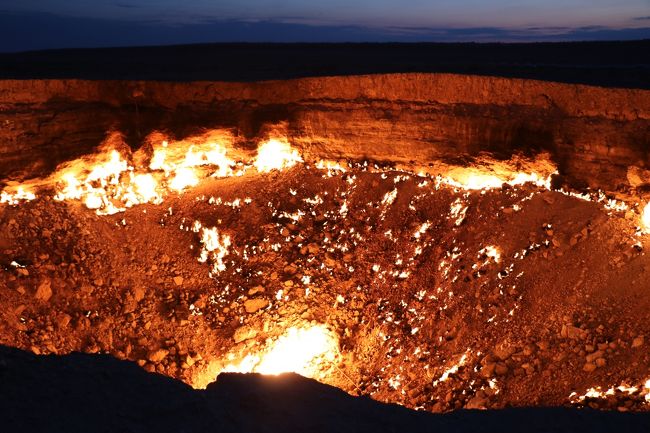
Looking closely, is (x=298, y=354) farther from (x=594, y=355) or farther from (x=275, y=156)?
(x=594, y=355)

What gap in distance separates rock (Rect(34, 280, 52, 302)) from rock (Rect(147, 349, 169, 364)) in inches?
60.1

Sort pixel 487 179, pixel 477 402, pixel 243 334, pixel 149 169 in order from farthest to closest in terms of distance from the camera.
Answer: pixel 149 169 → pixel 487 179 → pixel 243 334 → pixel 477 402

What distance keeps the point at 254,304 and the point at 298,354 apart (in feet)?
3.14

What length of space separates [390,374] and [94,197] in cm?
525

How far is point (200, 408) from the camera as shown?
120 inches

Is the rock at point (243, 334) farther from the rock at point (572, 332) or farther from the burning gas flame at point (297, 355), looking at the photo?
the rock at point (572, 332)

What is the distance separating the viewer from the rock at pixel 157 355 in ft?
23.7

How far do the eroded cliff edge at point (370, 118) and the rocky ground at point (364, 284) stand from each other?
53cm

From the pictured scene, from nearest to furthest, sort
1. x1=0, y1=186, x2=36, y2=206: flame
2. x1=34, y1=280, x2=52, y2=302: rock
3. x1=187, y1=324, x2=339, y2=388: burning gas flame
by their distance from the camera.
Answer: x1=34, y1=280, x2=52, y2=302: rock
x1=187, y1=324, x2=339, y2=388: burning gas flame
x1=0, y1=186, x2=36, y2=206: flame

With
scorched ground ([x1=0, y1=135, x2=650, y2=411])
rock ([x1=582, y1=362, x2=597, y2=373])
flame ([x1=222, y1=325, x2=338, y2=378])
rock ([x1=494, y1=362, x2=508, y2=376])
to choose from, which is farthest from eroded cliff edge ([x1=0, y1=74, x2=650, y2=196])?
flame ([x1=222, y1=325, x2=338, y2=378])

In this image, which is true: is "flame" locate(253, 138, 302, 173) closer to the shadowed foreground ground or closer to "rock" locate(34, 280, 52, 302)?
"rock" locate(34, 280, 52, 302)

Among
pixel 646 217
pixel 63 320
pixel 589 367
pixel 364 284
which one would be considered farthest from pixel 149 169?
pixel 646 217

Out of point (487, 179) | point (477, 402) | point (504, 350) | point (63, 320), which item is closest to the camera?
point (477, 402)

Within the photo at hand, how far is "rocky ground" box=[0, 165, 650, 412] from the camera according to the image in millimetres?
6121
